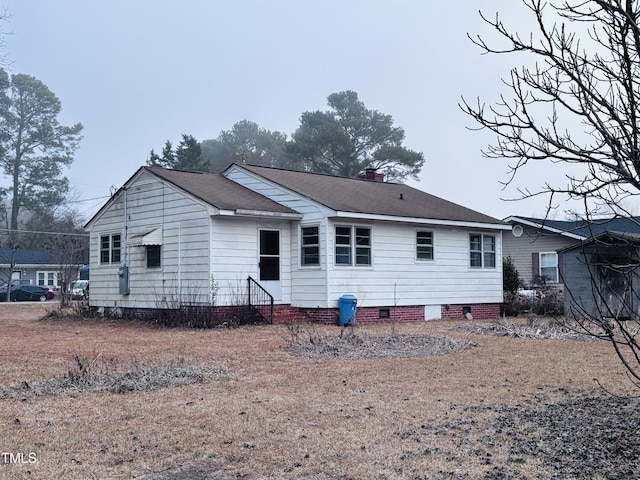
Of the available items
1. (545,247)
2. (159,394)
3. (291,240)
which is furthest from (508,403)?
(545,247)

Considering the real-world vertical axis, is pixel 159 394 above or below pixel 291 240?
below

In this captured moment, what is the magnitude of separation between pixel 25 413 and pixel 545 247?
26.1 metres

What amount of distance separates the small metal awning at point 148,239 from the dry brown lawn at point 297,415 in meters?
6.94

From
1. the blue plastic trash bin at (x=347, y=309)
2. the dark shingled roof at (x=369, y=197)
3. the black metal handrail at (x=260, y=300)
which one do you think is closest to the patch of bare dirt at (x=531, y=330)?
the blue plastic trash bin at (x=347, y=309)

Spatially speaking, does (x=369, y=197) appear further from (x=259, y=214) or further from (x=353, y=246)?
(x=259, y=214)

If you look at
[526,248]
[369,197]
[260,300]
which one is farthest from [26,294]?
[526,248]

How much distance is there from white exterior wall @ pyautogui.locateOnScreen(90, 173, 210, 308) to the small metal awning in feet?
0.57

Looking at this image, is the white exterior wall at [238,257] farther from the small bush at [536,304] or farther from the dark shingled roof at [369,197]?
the small bush at [536,304]

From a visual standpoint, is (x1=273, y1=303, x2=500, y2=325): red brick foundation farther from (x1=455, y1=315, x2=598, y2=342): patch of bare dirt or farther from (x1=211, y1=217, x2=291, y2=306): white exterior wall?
(x1=455, y1=315, x2=598, y2=342): patch of bare dirt

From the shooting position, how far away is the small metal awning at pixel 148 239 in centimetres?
1970

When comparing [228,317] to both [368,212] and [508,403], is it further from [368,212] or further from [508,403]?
[508,403]

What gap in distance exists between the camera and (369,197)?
22062mm

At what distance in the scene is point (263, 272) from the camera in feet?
64.2

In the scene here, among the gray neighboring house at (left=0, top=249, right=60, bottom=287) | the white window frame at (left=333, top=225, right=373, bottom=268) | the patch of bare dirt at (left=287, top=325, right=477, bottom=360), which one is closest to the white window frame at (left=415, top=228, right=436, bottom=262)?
the white window frame at (left=333, top=225, right=373, bottom=268)
